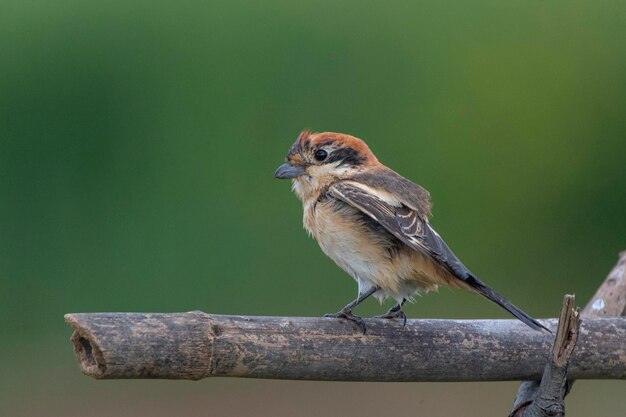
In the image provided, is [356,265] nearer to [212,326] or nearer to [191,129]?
[212,326]

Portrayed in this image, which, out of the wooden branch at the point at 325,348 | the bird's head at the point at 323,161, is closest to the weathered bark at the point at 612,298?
the wooden branch at the point at 325,348

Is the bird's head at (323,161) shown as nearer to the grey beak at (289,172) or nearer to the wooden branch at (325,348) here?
the grey beak at (289,172)

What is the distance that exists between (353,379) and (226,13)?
104 inches

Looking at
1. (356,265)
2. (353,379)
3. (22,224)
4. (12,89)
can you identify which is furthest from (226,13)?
(353,379)

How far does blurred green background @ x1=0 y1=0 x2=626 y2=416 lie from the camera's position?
4.74m

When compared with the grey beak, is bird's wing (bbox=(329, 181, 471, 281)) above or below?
below

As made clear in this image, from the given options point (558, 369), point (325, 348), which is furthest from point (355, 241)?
point (558, 369)

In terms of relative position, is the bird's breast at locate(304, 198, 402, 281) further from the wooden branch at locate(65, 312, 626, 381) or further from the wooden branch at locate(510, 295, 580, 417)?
the wooden branch at locate(510, 295, 580, 417)

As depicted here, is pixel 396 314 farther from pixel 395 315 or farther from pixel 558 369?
pixel 558 369

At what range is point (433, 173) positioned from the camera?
202 inches

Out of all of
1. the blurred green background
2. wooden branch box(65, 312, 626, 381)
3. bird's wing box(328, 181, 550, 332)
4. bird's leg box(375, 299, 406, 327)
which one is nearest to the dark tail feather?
bird's wing box(328, 181, 550, 332)

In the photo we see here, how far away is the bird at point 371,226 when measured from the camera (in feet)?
10.0

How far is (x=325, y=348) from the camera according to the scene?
271 cm

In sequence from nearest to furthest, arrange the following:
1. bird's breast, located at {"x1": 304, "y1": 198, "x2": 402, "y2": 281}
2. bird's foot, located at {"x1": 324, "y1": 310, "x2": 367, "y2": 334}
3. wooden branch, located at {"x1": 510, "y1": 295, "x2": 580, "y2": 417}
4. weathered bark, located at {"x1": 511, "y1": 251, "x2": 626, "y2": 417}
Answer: wooden branch, located at {"x1": 510, "y1": 295, "x2": 580, "y2": 417}
bird's foot, located at {"x1": 324, "y1": 310, "x2": 367, "y2": 334}
bird's breast, located at {"x1": 304, "y1": 198, "x2": 402, "y2": 281}
weathered bark, located at {"x1": 511, "y1": 251, "x2": 626, "y2": 417}
